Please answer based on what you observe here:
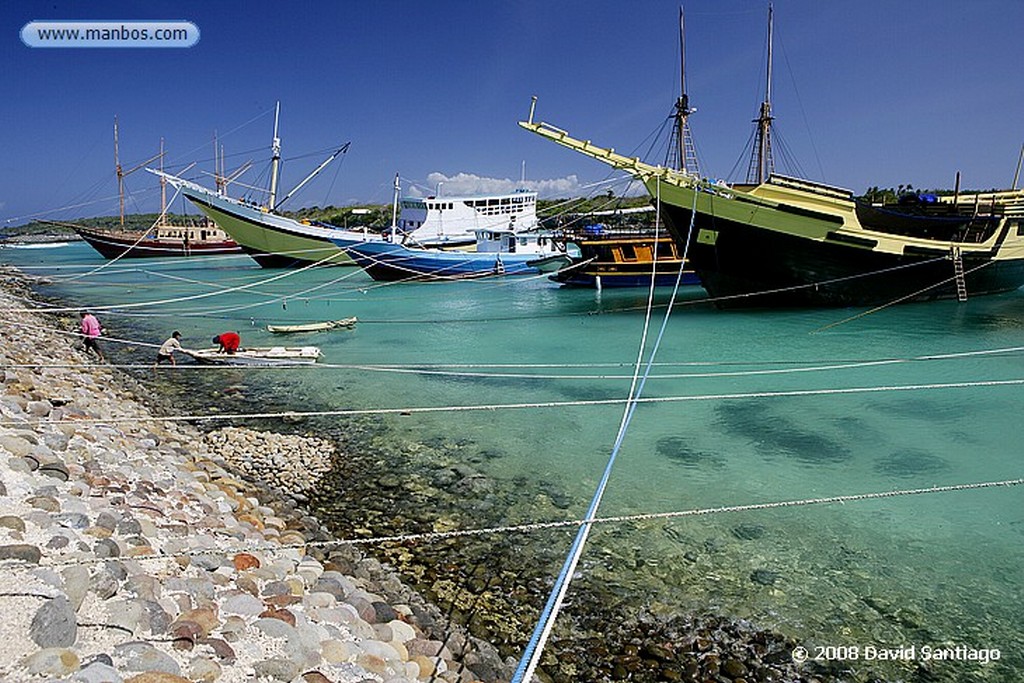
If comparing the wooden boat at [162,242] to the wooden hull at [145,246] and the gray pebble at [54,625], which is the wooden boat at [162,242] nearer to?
the wooden hull at [145,246]

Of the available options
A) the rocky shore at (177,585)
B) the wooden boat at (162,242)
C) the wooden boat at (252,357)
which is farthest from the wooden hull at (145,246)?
the rocky shore at (177,585)

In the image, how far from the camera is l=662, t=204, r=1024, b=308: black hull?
18.4 metres

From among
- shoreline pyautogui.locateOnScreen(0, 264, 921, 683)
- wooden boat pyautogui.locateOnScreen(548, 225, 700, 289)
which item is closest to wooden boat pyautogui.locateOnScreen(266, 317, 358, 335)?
wooden boat pyautogui.locateOnScreen(548, 225, 700, 289)

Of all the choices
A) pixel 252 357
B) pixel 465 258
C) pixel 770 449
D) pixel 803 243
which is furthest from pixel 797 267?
A: pixel 465 258

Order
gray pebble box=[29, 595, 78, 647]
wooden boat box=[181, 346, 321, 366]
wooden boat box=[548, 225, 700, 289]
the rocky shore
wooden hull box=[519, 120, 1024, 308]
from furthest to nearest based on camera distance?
wooden boat box=[548, 225, 700, 289]
wooden hull box=[519, 120, 1024, 308]
wooden boat box=[181, 346, 321, 366]
the rocky shore
gray pebble box=[29, 595, 78, 647]

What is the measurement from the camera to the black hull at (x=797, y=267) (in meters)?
18.4

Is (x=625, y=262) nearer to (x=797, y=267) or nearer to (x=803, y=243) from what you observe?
(x=797, y=267)

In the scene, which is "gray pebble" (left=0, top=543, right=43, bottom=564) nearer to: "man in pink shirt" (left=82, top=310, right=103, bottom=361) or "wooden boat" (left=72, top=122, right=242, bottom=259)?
"man in pink shirt" (left=82, top=310, right=103, bottom=361)

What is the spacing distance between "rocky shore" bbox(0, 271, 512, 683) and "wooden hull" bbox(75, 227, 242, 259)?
145 ft

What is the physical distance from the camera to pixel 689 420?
955 centimetres

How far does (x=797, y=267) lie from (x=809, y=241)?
3.29 ft

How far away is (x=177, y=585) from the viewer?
11.6ft

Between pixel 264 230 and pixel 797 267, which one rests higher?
pixel 264 230

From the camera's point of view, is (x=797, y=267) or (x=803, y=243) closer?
(x=803, y=243)
